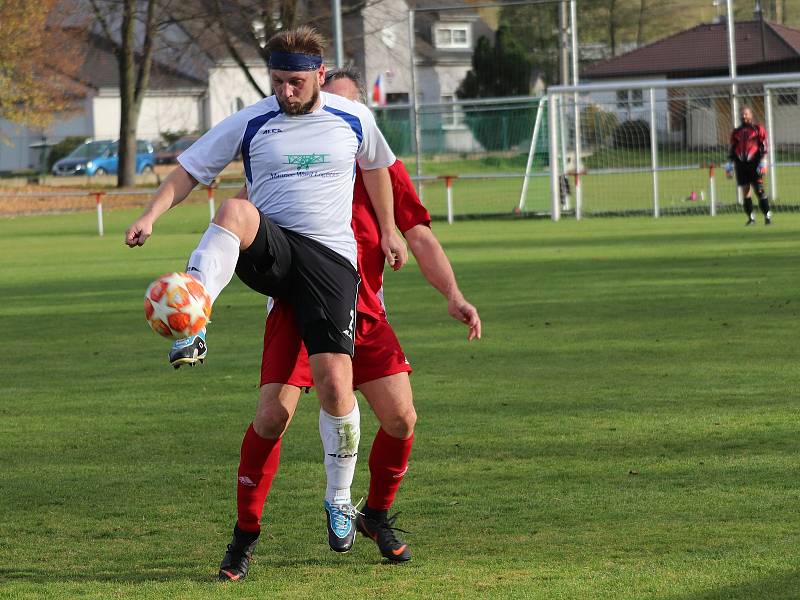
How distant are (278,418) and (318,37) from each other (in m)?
1.42

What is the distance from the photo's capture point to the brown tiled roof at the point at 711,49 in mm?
54069

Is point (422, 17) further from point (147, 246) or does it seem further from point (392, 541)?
point (392, 541)

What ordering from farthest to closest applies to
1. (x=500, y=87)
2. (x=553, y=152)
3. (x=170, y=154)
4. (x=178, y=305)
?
1. (x=500, y=87)
2. (x=170, y=154)
3. (x=553, y=152)
4. (x=178, y=305)

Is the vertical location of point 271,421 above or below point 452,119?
below

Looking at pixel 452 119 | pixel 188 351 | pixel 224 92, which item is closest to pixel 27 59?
pixel 452 119

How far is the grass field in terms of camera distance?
5.23 metres

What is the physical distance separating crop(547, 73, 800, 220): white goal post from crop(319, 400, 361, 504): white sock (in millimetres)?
24792

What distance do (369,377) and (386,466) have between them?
41cm

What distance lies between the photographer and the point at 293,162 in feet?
17.0

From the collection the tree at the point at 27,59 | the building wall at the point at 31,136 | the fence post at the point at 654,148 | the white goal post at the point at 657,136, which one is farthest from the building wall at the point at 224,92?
the fence post at the point at 654,148

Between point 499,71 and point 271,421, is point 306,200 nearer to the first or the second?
point 271,421

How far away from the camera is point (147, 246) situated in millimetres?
25109

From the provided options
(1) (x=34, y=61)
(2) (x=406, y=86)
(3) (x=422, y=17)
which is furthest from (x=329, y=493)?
(3) (x=422, y=17)

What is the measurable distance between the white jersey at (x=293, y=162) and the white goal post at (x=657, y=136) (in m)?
24.8
